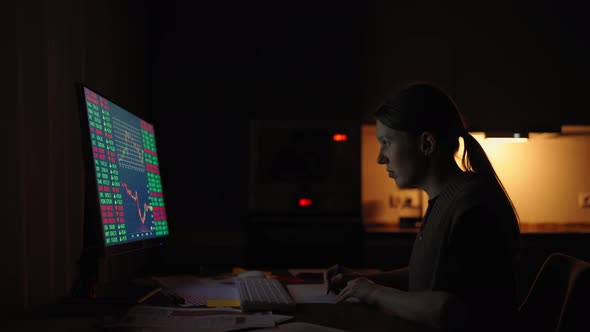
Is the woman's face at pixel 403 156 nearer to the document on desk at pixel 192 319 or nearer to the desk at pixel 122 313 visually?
the desk at pixel 122 313

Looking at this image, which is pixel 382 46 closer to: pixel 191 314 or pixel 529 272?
pixel 529 272

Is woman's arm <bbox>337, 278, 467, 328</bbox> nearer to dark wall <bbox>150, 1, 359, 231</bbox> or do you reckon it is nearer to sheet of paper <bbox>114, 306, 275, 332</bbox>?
sheet of paper <bbox>114, 306, 275, 332</bbox>

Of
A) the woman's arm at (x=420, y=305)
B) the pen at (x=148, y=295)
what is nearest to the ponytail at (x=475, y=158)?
the woman's arm at (x=420, y=305)

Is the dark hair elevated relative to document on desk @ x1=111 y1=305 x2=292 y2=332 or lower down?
elevated

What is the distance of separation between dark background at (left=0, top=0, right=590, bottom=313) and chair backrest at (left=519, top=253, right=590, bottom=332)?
1.71 metres

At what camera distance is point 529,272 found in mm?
3033

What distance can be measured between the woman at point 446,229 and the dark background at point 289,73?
155cm

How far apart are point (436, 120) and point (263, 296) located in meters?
0.61

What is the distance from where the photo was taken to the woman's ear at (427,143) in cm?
136

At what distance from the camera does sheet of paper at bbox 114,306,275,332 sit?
1.01 meters

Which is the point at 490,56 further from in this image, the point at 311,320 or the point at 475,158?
the point at 311,320

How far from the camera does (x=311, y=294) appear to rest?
4.64 feet

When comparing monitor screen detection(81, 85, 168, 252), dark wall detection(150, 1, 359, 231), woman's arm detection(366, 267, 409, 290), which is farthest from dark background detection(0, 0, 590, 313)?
woman's arm detection(366, 267, 409, 290)

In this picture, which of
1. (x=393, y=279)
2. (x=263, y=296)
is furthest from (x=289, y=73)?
(x=263, y=296)
